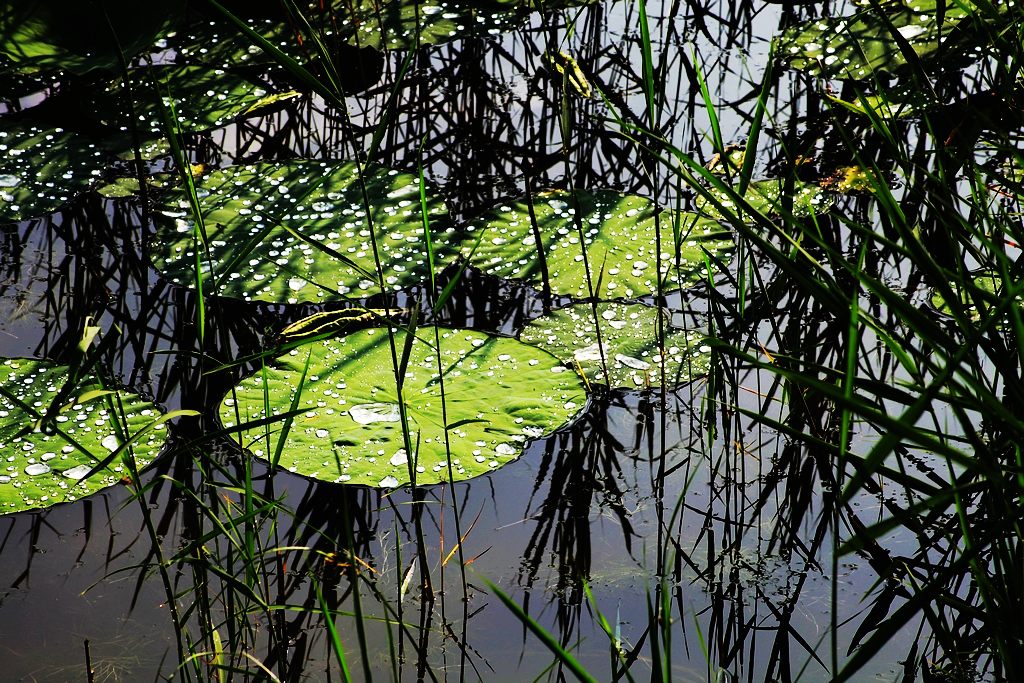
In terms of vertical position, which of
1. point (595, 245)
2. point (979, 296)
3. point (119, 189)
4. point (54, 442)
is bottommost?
point (54, 442)

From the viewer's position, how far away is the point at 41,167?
2295mm

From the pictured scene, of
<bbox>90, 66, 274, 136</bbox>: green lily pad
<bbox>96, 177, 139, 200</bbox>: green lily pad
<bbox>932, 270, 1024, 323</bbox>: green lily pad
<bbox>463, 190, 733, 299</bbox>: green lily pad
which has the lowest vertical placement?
<bbox>932, 270, 1024, 323</bbox>: green lily pad

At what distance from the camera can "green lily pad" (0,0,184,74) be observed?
2.40 m

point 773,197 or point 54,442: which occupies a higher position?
point 773,197

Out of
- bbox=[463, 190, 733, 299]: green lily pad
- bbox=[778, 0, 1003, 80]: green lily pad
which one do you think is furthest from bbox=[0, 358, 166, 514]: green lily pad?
bbox=[778, 0, 1003, 80]: green lily pad

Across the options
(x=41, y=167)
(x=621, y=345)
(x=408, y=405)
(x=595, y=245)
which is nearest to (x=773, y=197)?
(x=595, y=245)

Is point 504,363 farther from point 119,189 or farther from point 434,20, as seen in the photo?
point 434,20

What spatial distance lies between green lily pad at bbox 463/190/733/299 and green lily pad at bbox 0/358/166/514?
73 centimetres

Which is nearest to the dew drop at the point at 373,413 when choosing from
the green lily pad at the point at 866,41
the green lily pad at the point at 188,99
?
the green lily pad at the point at 188,99

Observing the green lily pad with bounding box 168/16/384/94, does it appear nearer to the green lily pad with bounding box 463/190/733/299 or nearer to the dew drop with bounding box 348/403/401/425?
the green lily pad with bounding box 463/190/733/299

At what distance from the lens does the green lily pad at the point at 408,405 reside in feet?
4.88

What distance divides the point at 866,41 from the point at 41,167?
2.17 m

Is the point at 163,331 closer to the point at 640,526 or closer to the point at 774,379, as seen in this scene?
the point at 640,526

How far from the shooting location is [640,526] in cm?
138
